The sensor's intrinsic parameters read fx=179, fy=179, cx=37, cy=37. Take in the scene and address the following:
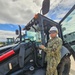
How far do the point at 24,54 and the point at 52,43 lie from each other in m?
0.70

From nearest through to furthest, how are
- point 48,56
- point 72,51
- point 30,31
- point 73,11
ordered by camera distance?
point 48,56
point 73,11
point 72,51
point 30,31

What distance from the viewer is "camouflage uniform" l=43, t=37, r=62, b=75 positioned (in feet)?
13.2

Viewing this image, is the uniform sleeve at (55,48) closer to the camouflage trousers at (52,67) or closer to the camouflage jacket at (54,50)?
the camouflage jacket at (54,50)

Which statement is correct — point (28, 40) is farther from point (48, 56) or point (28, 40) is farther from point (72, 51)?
point (72, 51)

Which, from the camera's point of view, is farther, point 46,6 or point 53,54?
point 53,54

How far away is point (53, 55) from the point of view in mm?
4047

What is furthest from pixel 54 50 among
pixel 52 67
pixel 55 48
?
pixel 52 67

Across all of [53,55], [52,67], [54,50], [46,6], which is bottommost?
[52,67]

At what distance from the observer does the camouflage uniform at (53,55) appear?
13.2 ft

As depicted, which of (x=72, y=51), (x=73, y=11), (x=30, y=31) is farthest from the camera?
(x=30, y=31)

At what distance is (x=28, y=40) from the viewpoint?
457cm

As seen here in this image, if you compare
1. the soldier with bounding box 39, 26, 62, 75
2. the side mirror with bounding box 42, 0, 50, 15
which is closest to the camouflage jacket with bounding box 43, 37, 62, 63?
the soldier with bounding box 39, 26, 62, 75

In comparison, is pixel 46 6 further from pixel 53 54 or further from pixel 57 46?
pixel 53 54

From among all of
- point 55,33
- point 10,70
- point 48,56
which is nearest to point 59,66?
point 48,56
